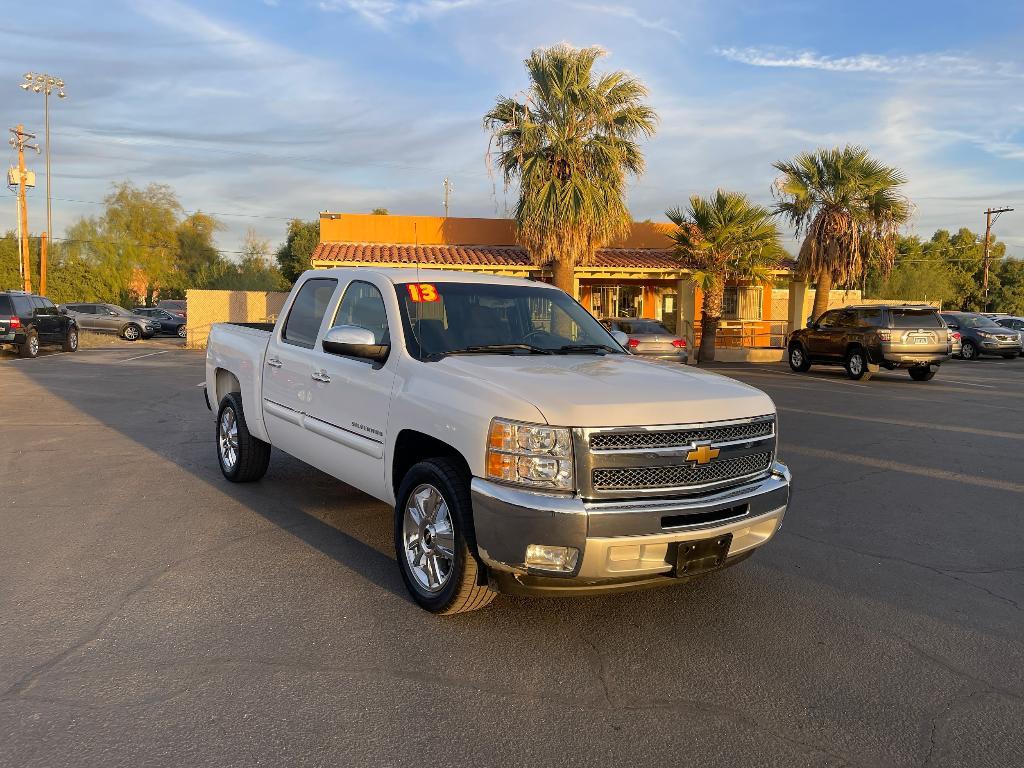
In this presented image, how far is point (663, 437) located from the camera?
3.73 m

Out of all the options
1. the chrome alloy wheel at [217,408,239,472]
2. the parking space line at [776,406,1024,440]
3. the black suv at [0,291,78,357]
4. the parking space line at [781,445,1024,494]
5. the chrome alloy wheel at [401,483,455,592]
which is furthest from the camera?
the black suv at [0,291,78,357]

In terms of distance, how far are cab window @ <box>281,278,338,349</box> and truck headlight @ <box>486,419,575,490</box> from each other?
2.42 m

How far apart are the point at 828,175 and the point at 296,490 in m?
21.9

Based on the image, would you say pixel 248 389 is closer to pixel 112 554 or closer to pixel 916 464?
pixel 112 554

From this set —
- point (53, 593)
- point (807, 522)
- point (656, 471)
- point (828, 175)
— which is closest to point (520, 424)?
point (656, 471)

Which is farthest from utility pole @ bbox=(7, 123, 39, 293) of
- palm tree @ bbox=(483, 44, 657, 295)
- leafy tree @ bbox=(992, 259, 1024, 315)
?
leafy tree @ bbox=(992, 259, 1024, 315)

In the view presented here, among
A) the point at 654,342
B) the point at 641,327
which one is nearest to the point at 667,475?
the point at 654,342

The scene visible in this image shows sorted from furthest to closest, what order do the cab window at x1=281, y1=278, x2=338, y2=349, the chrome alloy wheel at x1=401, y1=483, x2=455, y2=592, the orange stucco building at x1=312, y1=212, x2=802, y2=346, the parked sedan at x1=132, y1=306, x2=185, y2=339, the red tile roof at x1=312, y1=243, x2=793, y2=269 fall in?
the parked sedan at x1=132, y1=306, x2=185, y2=339 → the orange stucco building at x1=312, y1=212, x2=802, y2=346 → the red tile roof at x1=312, y1=243, x2=793, y2=269 → the cab window at x1=281, y1=278, x2=338, y2=349 → the chrome alloy wheel at x1=401, y1=483, x2=455, y2=592

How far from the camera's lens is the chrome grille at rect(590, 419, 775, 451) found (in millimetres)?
3623

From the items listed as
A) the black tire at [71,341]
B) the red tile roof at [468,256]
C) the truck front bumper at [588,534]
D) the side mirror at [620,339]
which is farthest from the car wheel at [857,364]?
the black tire at [71,341]

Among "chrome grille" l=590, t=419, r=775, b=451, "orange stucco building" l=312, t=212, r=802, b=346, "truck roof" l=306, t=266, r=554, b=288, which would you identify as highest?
"orange stucco building" l=312, t=212, r=802, b=346

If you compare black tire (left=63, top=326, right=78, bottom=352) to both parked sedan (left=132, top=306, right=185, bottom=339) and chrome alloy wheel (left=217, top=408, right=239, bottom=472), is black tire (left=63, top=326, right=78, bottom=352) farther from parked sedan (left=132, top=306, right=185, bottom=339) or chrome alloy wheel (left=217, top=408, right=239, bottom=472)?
chrome alloy wheel (left=217, top=408, right=239, bottom=472)

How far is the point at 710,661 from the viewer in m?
3.74

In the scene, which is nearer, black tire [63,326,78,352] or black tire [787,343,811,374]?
black tire [787,343,811,374]
